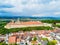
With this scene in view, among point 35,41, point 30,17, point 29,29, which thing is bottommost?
point 35,41

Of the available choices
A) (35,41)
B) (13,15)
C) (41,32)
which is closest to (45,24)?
(41,32)

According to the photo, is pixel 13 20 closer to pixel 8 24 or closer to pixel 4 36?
pixel 8 24

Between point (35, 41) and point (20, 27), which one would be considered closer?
point (35, 41)

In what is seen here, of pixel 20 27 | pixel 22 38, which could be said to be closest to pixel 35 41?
pixel 22 38

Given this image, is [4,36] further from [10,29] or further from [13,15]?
[13,15]

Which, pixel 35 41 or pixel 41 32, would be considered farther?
pixel 41 32

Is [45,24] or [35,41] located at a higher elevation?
[45,24]

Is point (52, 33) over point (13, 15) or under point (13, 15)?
under
